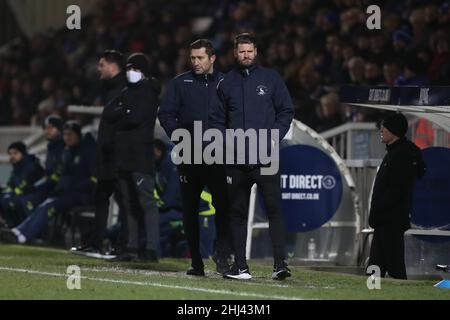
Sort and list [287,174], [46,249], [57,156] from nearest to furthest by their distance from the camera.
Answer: [287,174]
[46,249]
[57,156]

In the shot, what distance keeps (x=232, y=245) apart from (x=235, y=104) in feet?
5.23

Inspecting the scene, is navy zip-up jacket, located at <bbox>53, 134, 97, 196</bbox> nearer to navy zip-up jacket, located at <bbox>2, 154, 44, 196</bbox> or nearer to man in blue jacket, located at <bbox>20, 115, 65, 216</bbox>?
man in blue jacket, located at <bbox>20, 115, 65, 216</bbox>

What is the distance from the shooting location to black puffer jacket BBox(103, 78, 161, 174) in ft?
42.9

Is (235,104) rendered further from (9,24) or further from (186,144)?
(9,24)

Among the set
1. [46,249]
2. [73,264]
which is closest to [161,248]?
[46,249]

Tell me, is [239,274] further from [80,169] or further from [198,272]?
[80,169]

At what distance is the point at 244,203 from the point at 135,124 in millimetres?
2500

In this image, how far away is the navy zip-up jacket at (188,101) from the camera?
11.4 meters

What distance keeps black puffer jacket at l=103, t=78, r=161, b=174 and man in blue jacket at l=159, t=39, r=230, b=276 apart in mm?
1557

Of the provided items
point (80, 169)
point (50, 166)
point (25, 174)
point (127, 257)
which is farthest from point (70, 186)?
point (127, 257)

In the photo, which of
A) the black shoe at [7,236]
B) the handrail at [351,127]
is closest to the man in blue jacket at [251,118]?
the handrail at [351,127]

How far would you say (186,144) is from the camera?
444 inches

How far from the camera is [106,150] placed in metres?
13.7

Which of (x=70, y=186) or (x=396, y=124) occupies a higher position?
(x=396, y=124)
